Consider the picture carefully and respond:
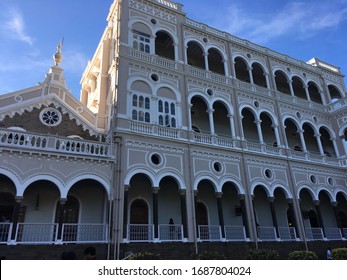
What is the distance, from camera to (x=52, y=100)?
16.9 m

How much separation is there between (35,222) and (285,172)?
53.3 feet

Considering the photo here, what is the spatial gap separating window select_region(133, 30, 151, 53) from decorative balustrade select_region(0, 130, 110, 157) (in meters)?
7.72

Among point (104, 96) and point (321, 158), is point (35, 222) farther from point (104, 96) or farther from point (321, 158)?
point (321, 158)

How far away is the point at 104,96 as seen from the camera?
20.0m

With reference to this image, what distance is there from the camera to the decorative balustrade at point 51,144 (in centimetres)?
1351

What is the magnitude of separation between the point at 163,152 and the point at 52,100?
6921 mm

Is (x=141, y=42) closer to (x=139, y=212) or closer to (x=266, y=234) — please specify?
(x=139, y=212)

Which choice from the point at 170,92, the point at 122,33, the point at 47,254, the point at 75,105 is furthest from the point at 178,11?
the point at 47,254

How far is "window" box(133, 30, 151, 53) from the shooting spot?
64.8ft

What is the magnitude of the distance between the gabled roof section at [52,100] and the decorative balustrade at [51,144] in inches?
89.6

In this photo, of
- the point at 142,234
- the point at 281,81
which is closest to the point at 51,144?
the point at 142,234

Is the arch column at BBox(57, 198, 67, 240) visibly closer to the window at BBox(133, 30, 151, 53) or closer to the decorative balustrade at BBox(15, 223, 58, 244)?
the decorative balustrade at BBox(15, 223, 58, 244)

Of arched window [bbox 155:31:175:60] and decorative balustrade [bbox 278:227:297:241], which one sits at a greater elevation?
arched window [bbox 155:31:175:60]

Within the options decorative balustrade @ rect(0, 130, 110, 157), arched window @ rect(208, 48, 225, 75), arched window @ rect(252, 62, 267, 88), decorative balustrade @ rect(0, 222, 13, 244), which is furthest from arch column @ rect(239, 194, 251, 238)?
decorative balustrade @ rect(0, 222, 13, 244)
